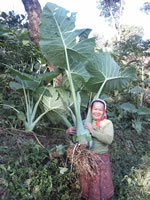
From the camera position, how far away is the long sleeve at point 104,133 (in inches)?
61.8

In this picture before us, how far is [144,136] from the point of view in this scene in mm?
3299

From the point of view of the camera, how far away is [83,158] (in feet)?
4.99

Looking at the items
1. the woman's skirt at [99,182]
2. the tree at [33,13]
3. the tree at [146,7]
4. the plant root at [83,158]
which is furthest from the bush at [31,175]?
the tree at [146,7]

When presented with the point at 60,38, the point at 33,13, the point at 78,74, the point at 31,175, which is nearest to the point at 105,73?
the point at 78,74

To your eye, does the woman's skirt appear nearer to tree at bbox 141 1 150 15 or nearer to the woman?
the woman

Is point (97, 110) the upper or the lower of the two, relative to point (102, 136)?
upper

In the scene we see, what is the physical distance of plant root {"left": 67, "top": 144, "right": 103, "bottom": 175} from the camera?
59.9 inches

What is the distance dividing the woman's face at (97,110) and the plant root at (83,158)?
0.91 feet

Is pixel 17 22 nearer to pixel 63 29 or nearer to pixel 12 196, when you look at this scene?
pixel 63 29

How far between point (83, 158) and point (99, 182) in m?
0.29

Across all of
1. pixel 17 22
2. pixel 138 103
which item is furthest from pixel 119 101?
pixel 17 22

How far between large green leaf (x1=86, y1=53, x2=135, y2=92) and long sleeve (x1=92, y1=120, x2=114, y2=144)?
0.67m

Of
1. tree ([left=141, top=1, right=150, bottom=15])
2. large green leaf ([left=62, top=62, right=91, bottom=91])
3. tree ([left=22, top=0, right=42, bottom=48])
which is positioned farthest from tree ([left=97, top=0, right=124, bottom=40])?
large green leaf ([left=62, top=62, right=91, bottom=91])

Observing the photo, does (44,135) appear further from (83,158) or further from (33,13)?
(33,13)
